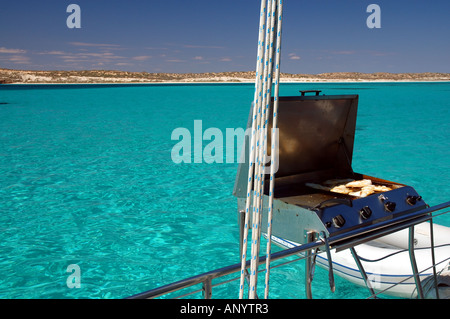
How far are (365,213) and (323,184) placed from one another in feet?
2.14

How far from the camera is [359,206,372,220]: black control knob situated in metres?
2.70

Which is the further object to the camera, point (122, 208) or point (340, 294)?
point (122, 208)

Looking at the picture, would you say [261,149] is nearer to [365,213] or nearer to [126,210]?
[365,213]

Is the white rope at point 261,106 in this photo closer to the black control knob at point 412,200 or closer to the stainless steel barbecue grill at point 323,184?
the stainless steel barbecue grill at point 323,184

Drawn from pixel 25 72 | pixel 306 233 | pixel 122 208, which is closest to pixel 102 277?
pixel 122 208

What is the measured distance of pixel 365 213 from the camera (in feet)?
8.88

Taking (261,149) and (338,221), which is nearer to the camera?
(261,149)

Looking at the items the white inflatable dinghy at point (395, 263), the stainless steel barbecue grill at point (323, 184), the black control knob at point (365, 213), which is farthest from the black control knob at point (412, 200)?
the white inflatable dinghy at point (395, 263)

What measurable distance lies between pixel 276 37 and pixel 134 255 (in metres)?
5.21

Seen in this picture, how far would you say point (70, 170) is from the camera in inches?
446

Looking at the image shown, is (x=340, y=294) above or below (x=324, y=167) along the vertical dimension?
below

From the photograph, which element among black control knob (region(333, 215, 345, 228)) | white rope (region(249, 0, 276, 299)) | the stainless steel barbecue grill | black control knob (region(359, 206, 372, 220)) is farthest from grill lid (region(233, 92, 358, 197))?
white rope (region(249, 0, 276, 299))

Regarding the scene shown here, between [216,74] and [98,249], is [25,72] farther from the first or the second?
[98,249]

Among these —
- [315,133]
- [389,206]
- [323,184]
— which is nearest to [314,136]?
[315,133]
